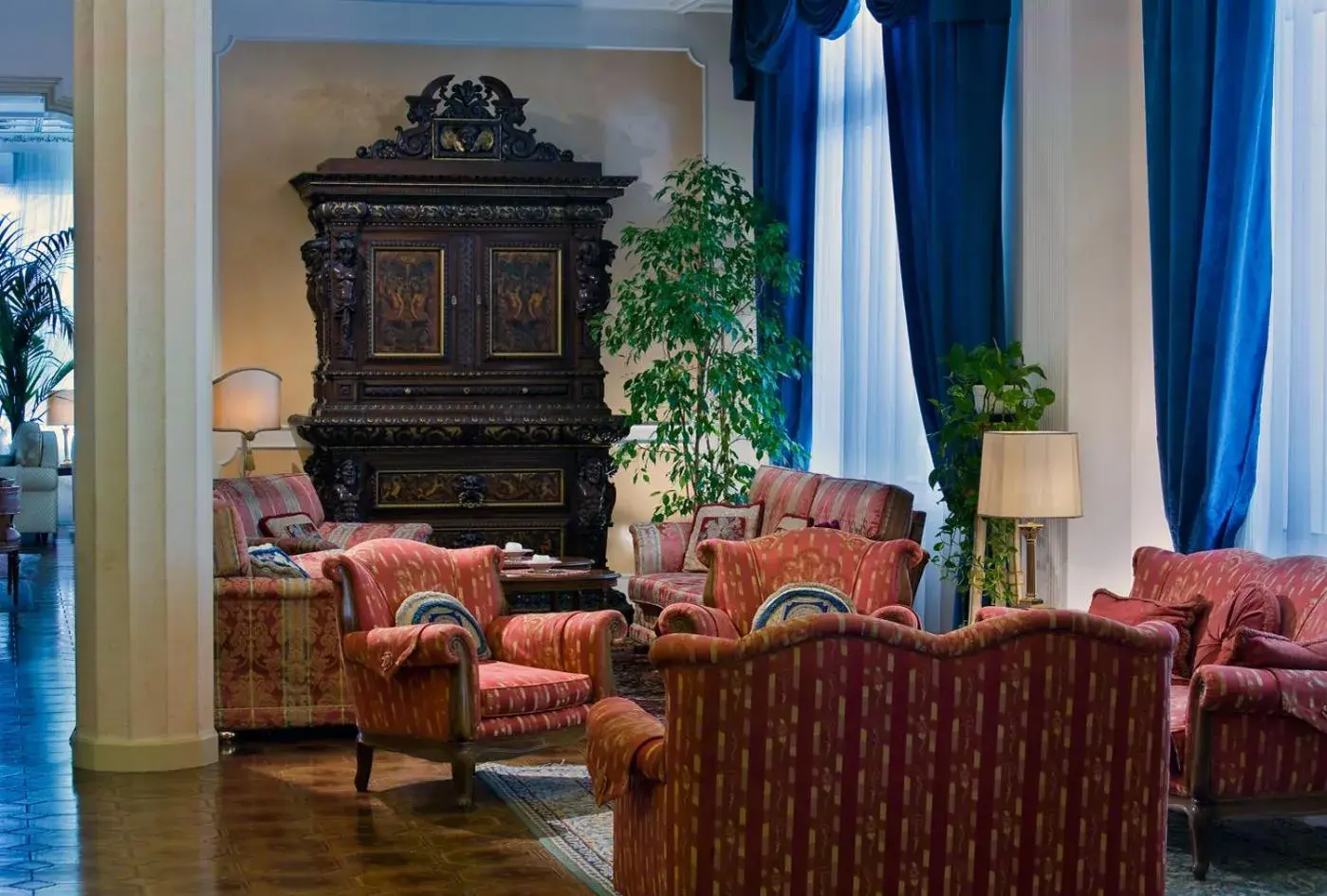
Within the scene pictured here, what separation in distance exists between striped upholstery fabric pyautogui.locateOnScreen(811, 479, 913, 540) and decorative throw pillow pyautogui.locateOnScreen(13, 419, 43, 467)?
8.71m

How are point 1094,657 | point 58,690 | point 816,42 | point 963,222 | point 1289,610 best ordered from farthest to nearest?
point 816,42 → point 58,690 → point 963,222 → point 1289,610 → point 1094,657

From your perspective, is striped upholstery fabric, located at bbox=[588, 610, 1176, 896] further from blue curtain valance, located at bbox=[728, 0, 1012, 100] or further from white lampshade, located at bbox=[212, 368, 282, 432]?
white lampshade, located at bbox=[212, 368, 282, 432]

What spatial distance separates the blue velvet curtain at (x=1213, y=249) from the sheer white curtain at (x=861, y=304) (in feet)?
7.04

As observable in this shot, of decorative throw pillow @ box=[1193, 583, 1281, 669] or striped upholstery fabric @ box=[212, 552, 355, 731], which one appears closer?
decorative throw pillow @ box=[1193, 583, 1281, 669]

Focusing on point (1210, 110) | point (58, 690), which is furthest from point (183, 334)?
point (1210, 110)

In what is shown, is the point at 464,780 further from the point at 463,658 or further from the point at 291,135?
the point at 291,135

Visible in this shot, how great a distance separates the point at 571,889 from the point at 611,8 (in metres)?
7.16

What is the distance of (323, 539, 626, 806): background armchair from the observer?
577 centimetres

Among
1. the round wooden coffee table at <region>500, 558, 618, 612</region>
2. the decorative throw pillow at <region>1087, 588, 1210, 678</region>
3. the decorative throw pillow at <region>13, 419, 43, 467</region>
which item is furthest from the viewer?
the decorative throw pillow at <region>13, 419, 43, 467</region>

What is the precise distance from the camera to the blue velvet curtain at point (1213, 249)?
6008 mm

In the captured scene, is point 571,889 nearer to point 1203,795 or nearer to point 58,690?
point 1203,795

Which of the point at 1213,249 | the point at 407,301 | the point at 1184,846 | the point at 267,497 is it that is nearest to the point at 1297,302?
the point at 1213,249

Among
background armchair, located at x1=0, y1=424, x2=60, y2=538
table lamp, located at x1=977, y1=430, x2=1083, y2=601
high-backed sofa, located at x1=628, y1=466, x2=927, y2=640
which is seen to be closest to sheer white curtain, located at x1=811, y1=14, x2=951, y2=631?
high-backed sofa, located at x1=628, y1=466, x2=927, y2=640

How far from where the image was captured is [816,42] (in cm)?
987
